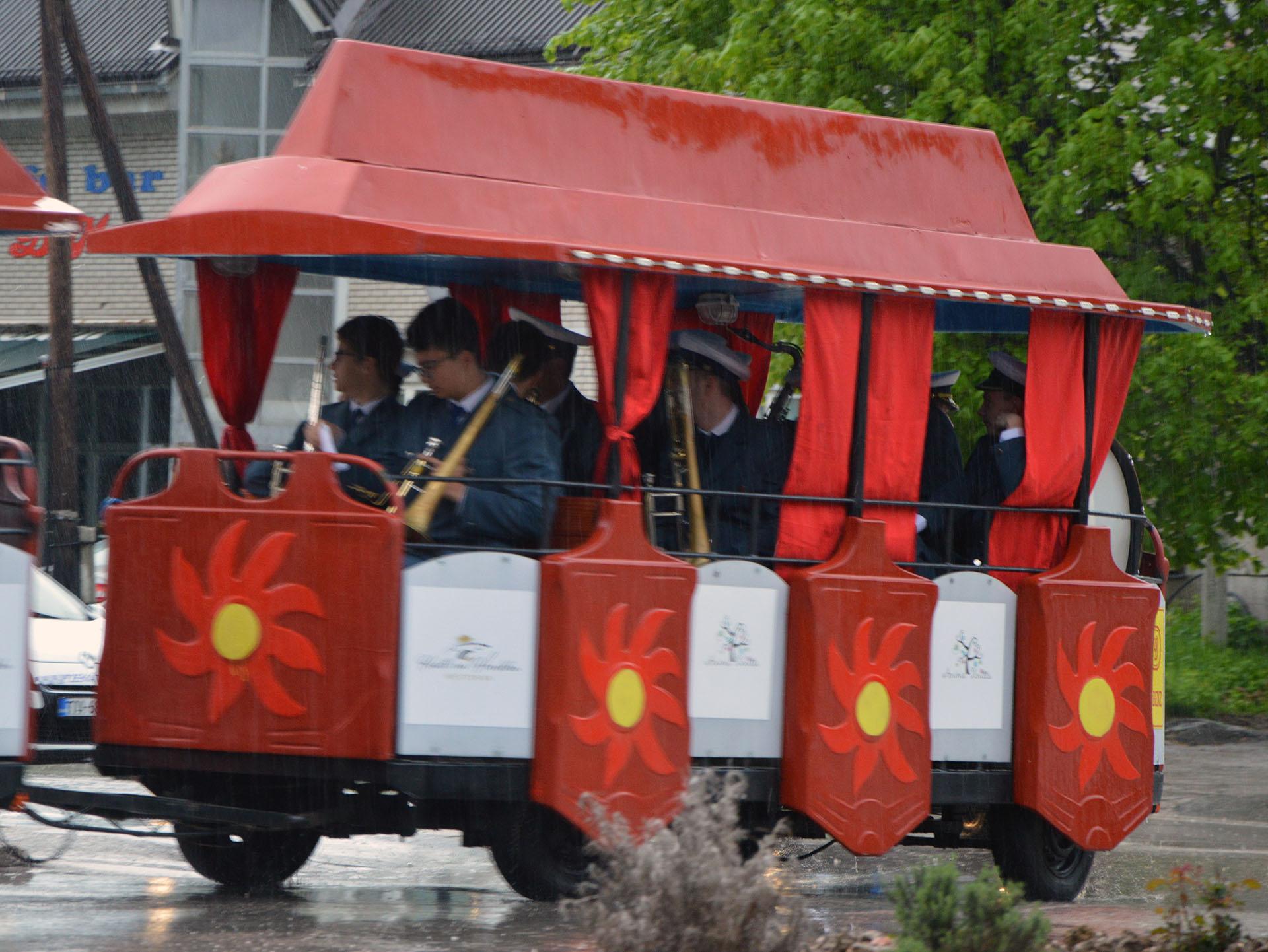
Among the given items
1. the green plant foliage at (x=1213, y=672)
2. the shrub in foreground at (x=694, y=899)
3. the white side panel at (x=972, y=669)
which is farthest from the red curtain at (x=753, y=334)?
the green plant foliage at (x=1213, y=672)

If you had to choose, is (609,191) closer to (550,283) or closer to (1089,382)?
(550,283)

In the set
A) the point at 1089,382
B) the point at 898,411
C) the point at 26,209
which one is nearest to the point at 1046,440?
the point at 1089,382

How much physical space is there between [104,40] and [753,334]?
19.4 metres

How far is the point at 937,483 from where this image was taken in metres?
8.95

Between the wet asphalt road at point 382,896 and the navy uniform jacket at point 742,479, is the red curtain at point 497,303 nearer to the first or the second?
the navy uniform jacket at point 742,479

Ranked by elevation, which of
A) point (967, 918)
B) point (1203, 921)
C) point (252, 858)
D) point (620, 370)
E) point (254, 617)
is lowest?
point (252, 858)

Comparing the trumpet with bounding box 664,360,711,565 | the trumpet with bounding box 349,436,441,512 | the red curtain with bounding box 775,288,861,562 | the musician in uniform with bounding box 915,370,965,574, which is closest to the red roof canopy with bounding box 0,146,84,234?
the trumpet with bounding box 349,436,441,512

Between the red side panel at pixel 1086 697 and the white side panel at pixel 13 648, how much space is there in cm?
412

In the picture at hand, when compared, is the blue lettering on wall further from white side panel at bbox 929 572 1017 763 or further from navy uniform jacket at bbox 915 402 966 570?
white side panel at bbox 929 572 1017 763

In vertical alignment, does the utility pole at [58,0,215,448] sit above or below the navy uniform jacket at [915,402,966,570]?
above

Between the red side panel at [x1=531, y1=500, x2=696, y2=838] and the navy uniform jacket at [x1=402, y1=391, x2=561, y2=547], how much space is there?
0.25m

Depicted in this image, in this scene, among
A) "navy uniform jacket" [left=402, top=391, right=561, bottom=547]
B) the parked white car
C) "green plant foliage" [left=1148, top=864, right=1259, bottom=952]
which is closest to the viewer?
"green plant foliage" [left=1148, top=864, right=1259, bottom=952]

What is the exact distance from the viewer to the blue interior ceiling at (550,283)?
8.73 metres

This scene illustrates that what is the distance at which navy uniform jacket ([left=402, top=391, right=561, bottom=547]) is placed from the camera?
7453 mm
